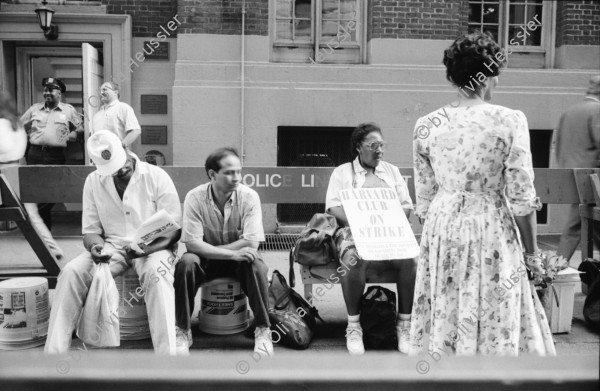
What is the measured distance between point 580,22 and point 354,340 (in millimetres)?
7282

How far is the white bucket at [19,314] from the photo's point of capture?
3.84 metres

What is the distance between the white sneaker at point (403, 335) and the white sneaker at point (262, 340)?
917 millimetres

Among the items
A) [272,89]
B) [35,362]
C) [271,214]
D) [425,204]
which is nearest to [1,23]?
[272,89]

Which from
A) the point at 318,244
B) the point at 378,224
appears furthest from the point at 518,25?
the point at 318,244

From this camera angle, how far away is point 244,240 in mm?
3893

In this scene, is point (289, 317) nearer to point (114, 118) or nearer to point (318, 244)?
point (318, 244)

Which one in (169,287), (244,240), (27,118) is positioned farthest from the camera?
(27,118)

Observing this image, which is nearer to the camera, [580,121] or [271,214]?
[580,121]

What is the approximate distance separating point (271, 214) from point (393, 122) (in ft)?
7.64

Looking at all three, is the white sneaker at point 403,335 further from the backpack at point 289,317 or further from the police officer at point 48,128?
the police officer at point 48,128

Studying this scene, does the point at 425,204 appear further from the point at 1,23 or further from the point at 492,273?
the point at 1,23

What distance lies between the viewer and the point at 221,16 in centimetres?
812

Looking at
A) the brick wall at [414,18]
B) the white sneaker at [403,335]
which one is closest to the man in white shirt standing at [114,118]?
the brick wall at [414,18]

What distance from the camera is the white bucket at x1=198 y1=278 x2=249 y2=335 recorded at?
400 cm
